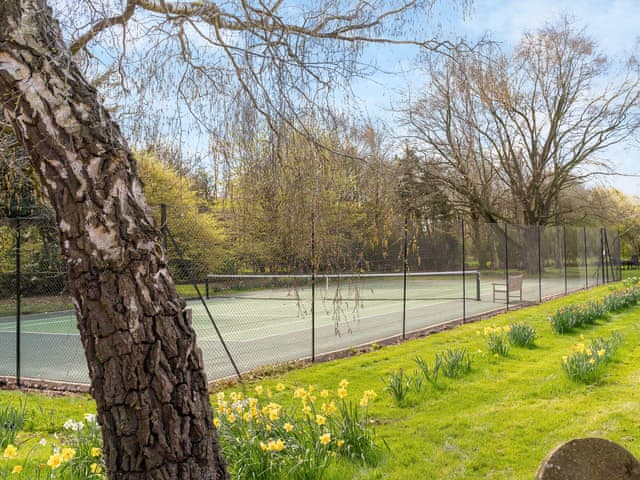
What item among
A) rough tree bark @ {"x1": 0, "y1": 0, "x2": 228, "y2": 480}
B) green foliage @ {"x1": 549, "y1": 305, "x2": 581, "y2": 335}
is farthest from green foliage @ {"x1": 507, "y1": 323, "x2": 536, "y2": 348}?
rough tree bark @ {"x1": 0, "y1": 0, "x2": 228, "y2": 480}

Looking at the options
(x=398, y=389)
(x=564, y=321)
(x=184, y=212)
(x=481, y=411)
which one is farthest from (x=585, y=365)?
(x=184, y=212)

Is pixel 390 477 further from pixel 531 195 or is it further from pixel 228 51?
pixel 531 195

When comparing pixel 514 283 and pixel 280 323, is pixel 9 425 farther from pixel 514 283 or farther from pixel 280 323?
pixel 514 283

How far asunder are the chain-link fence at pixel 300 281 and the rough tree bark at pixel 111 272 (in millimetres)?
1218

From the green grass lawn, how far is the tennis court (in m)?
0.90

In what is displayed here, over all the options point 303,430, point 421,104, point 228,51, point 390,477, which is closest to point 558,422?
point 390,477

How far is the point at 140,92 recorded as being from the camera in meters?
2.91

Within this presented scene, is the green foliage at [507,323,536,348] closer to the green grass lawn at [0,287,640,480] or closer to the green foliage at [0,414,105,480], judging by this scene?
the green grass lawn at [0,287,640,480]

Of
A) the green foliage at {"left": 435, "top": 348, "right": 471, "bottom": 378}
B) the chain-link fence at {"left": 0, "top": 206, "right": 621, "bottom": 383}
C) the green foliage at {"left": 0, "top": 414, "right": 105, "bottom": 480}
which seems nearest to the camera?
the green foliage at {"left": 0, "top": 414, "right": 105, "bottom": 480}

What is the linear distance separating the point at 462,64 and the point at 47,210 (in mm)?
3709

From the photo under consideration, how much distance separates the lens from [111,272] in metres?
2.17

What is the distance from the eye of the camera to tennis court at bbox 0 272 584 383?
27.4 ft

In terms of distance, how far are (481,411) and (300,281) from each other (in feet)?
6.74

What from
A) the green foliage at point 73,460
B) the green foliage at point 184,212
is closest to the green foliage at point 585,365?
the green foliage at point 184,212
